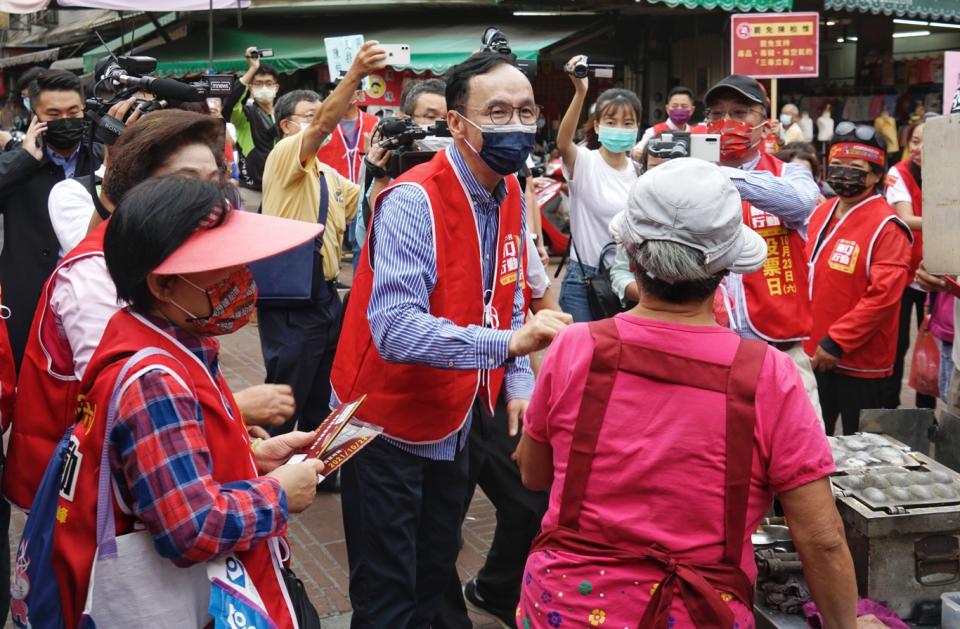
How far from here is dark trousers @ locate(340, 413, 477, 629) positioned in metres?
3.29

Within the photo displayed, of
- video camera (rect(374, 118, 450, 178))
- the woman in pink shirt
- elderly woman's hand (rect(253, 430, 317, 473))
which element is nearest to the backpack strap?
elderly woman's hand (rect(253, 430, 317, 473))

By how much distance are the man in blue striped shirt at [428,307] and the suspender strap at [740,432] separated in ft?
3.49

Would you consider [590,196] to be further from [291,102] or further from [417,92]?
[291,102]

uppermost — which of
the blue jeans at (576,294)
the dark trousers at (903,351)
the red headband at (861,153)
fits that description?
the red headband at (861,153)

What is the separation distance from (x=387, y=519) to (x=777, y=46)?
7.60 meters

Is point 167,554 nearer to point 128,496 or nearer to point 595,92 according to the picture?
point 128,496

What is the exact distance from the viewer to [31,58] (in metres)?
24.1

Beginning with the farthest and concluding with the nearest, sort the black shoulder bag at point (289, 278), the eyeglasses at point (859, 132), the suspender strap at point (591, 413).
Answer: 1. the eyeglasses at point (859, 132)
2. the black shoulder bag at point (289, 278)
3. the suspender strap at point (591, 413)

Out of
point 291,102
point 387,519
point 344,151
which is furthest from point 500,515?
point 344,151

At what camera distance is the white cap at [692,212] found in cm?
216

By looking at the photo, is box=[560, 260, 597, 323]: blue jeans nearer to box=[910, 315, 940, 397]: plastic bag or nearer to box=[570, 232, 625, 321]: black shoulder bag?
box=[570, 232, 625, 321]: black shoulder bag

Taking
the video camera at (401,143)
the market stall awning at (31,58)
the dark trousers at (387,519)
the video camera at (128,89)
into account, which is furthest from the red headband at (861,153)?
the market stall awning at (31,58)

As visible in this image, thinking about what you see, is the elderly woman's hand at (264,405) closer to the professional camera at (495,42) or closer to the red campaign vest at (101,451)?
the red campaign vest at (101,451)

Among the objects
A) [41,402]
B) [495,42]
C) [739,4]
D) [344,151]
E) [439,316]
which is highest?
[739,4]
